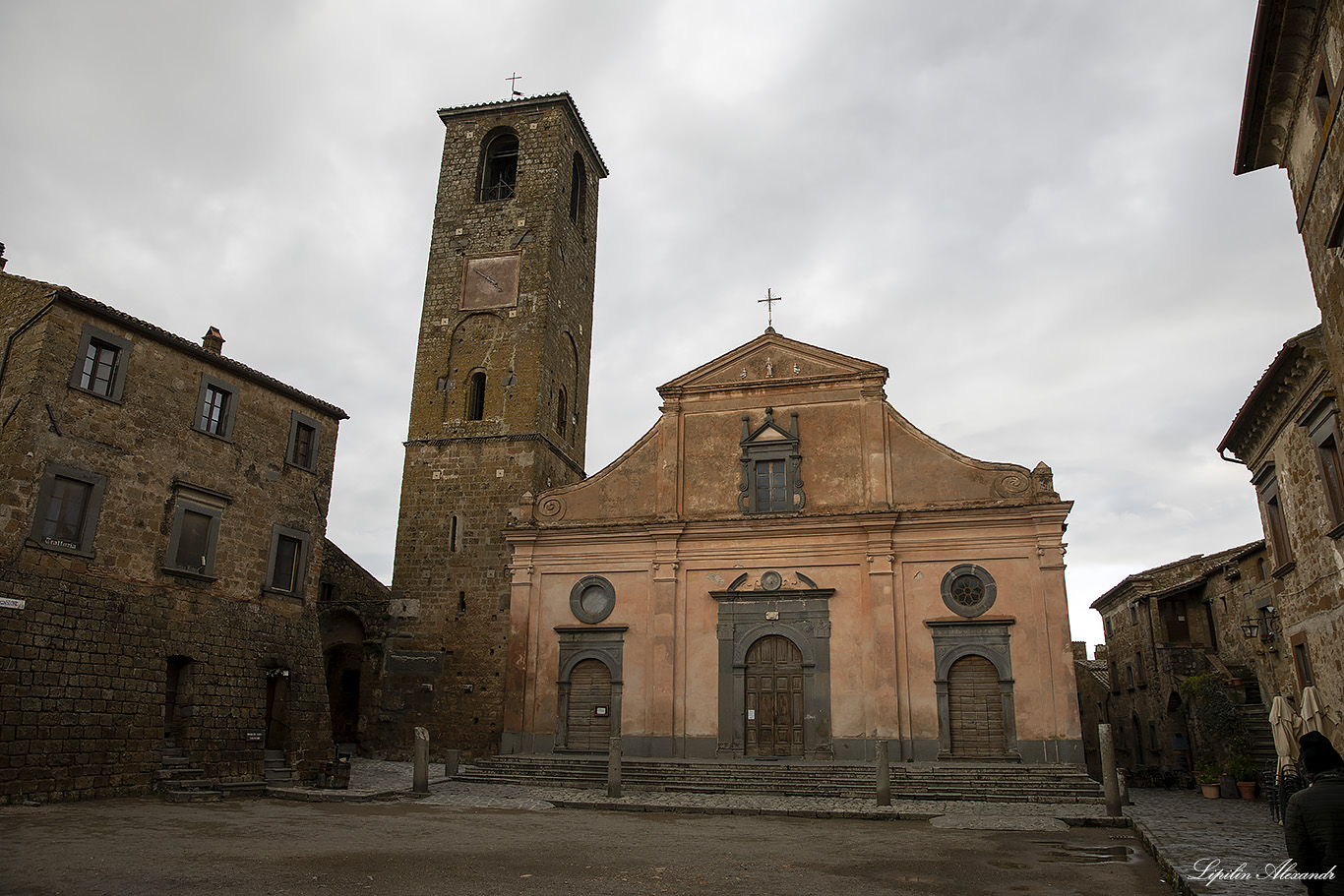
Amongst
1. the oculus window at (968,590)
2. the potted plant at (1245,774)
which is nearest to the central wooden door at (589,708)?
the oculus window at (968,590)

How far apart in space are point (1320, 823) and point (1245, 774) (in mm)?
16584

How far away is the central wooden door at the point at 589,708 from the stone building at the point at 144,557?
5.54 m

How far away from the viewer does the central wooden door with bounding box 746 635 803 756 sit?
20078 mm

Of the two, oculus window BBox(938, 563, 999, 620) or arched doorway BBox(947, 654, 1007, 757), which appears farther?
oculus window BBox(938, 563, 999, 620)

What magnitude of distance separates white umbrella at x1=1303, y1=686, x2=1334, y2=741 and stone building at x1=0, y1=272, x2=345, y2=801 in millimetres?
18618

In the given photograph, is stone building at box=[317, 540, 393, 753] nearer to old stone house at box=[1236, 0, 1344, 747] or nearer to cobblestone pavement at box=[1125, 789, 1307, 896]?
cobblestone pavement at box=[1125, 789, 1307, 896]

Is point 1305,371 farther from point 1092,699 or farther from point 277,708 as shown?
point 1092,699

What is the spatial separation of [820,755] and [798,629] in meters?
2.77

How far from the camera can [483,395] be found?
87.5 feet

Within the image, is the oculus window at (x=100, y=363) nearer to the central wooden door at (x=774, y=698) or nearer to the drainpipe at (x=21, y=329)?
the drainpipe at (x=21, y=329)

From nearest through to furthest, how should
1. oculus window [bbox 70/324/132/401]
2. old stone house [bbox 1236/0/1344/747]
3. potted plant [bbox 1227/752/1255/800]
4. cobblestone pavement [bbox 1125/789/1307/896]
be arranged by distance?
cobblestone pavement [bbox 1125/789/1307/896] → old stone house [bbox 1236/0/1344/747] → oculus window [bbox 70/324/132/401] → potted plant [bbox 1227/752/1255/800]

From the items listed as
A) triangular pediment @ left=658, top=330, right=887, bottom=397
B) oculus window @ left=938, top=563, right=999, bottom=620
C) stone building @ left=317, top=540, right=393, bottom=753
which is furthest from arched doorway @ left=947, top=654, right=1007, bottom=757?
stone building @ left=317, top=540, right=393, bottom=753

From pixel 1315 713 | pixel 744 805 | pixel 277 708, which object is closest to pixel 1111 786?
pixel 1315 713

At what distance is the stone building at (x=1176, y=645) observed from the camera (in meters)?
21.0
